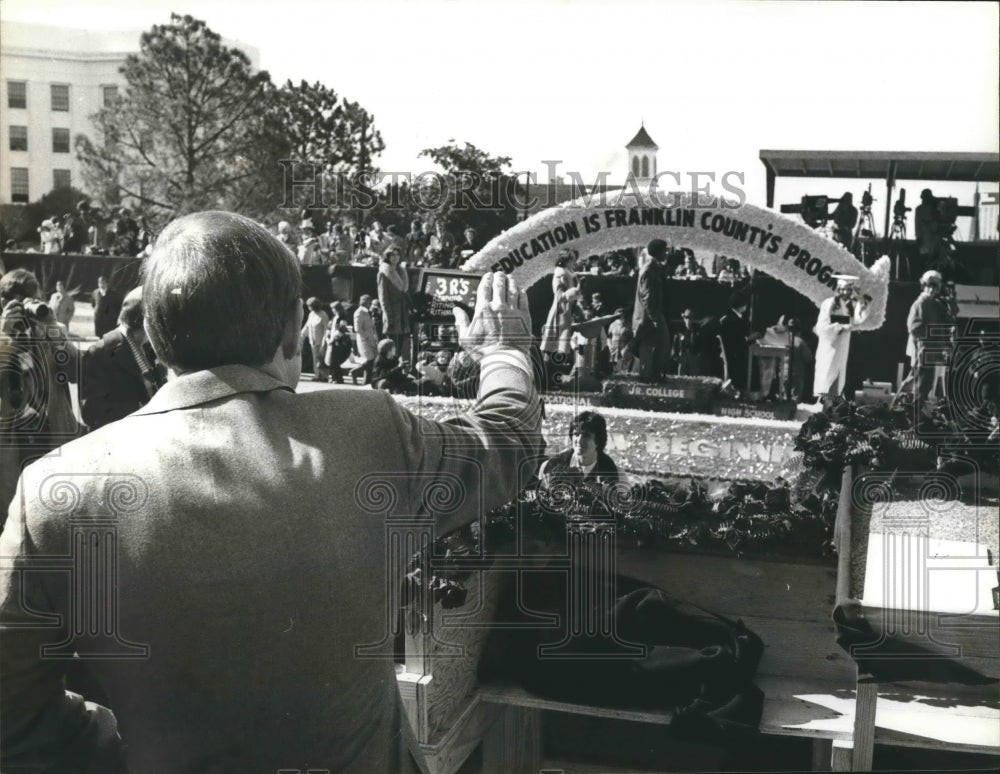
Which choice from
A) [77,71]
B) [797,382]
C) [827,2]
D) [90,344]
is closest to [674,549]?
[797,382]

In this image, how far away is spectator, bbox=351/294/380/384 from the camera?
3090mm

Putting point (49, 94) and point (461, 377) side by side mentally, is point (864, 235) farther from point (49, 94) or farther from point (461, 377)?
point (49, 94)

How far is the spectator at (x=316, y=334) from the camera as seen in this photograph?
310 centimetres

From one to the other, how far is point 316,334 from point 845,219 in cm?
154

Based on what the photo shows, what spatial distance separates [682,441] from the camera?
308 centimetres

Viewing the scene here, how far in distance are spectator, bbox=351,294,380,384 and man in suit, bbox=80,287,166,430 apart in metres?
0.59

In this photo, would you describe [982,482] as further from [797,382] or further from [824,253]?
[824,253]

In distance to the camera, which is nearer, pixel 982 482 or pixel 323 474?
pixel 323 474

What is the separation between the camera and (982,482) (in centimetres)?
305

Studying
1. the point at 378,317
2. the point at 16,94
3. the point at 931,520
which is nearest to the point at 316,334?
the point at 378,317

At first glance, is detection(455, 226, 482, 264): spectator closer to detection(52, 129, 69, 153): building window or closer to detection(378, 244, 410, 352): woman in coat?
detection(378, 244, 410, 352): woman in coat

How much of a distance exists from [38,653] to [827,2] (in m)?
2.53

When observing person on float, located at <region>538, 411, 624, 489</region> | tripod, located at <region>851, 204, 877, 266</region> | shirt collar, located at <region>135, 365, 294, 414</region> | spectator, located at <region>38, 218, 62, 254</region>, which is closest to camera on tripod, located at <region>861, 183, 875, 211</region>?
tripod, located at <region>851, 204, 877, 266</region>

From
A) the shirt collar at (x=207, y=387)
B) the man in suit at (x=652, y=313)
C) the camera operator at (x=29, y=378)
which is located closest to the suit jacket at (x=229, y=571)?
the shirt collar at (x=207, y=387)
